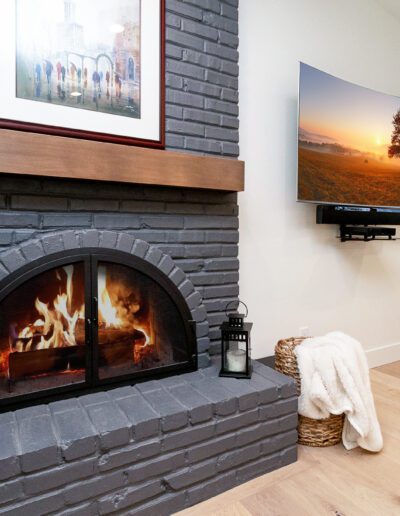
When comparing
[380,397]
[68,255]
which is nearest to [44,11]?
[68,255]

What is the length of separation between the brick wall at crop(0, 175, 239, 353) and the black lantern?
194 millimetres

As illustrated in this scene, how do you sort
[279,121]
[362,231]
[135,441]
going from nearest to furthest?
[135,441]
[279,121]
[362,231]

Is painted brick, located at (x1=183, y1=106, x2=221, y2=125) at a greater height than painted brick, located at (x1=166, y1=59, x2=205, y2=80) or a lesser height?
lesser

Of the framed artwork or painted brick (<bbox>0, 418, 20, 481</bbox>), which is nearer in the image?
painted brick (<bbox>0, 418, 20, 481</bbox>)

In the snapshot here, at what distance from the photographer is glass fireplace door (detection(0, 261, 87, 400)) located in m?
1.41

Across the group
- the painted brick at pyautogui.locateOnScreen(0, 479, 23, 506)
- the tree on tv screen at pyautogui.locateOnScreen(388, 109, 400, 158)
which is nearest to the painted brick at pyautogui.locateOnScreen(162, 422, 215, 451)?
the painted brick at pyautogui.locateOnScreen(0, 479, 23, 506)

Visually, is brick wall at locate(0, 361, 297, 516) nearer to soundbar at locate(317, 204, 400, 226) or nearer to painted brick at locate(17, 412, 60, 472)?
painted brick at locate(17, 412, 60, 472)

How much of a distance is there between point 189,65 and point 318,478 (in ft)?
6.06

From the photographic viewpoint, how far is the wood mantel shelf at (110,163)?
1298mm

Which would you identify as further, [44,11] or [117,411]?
[44,11]

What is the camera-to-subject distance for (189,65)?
68.7 inches

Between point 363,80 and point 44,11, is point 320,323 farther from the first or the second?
point 44,11

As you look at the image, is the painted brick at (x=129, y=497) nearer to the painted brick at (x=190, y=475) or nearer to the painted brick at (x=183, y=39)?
the painted brick at (x=190, y=475)

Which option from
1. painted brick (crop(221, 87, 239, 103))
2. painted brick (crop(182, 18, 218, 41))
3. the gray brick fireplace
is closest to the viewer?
the gray brick fireplace
